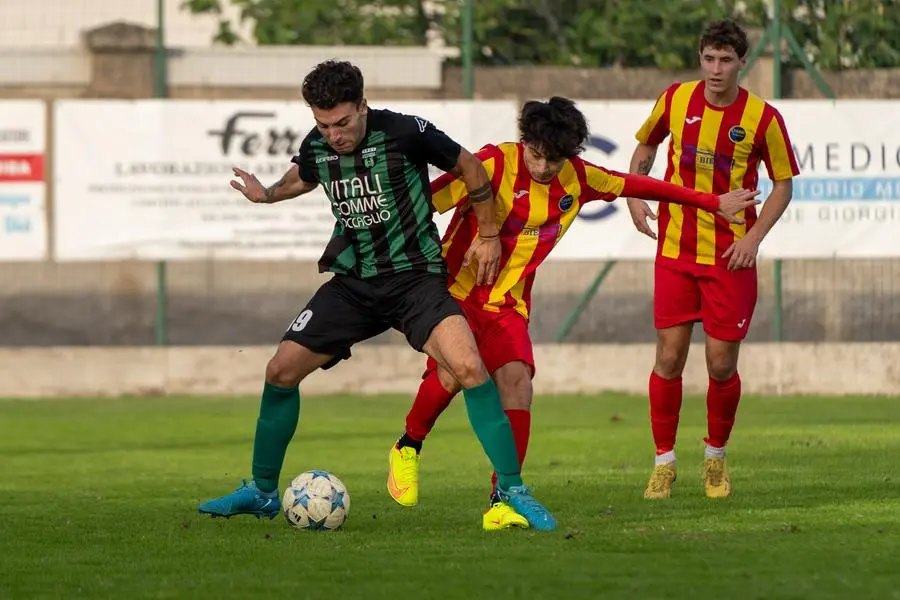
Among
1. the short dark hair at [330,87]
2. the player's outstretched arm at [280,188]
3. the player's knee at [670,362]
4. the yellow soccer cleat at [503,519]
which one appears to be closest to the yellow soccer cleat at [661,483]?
the player's knee at [670,362]

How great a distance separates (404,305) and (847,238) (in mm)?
8918

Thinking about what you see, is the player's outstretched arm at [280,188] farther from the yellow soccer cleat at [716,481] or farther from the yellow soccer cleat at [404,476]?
the yellow soccer cleat at [716,481]

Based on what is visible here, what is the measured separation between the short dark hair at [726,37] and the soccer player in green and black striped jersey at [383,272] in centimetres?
147

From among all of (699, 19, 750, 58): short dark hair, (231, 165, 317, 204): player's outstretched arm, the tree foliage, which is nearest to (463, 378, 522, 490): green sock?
(231, 165, 317, 204): player's outstretched arm

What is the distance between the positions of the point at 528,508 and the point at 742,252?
1.90 meters

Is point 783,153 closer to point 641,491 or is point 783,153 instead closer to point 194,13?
point 641,491

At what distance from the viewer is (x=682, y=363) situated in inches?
344

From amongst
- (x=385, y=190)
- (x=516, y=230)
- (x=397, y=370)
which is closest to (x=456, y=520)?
(x=516, y=230)

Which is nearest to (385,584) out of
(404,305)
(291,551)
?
(291,551)

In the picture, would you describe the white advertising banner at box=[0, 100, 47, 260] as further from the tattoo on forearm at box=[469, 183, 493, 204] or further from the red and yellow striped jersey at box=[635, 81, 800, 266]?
the tattoo on forearm at box=[469, 183, 493, 204]

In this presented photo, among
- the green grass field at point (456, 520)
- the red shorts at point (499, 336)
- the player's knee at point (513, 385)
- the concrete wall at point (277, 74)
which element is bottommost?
the green grass field at point (456, 520)

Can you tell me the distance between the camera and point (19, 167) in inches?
593

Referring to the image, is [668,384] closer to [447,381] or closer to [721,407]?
[721,407]

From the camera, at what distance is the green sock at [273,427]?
7488 mm
